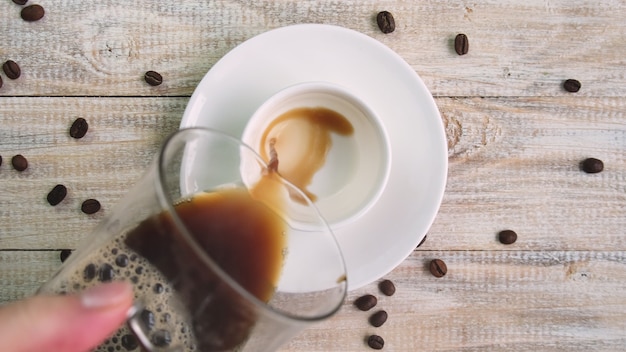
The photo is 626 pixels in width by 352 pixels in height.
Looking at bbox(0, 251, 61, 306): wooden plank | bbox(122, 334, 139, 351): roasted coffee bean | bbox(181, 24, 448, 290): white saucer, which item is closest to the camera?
bbox(122, 334, 139, 351): roasted coffee bean

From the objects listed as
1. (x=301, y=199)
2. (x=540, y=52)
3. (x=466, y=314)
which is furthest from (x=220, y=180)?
(x=540, y=52)

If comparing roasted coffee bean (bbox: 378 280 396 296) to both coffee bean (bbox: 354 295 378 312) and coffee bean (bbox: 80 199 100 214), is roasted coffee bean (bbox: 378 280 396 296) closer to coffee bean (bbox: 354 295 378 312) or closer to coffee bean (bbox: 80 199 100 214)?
coffee bean (bbox: 354 295 378 312)

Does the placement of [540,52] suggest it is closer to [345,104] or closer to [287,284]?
[345,104]

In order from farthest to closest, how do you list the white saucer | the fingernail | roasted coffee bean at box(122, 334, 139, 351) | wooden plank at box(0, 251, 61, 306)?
wooden plank at box(0, 251, 61, 306) → the white saucer → roasted coffee bean at box(122, 334, 139, 351) → the fingernail

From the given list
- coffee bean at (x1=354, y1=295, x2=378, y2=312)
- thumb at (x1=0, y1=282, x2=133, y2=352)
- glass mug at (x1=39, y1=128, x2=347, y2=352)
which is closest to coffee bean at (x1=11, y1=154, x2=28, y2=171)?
glass mug at (x1=39, y1=128, x2=347, y2=352)

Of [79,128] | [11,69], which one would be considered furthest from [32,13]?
[79,128]

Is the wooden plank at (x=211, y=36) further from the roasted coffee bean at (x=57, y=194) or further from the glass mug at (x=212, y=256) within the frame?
the glass mug at (x=212, y=256)

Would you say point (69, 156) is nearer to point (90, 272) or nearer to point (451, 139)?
point (90, 272)
